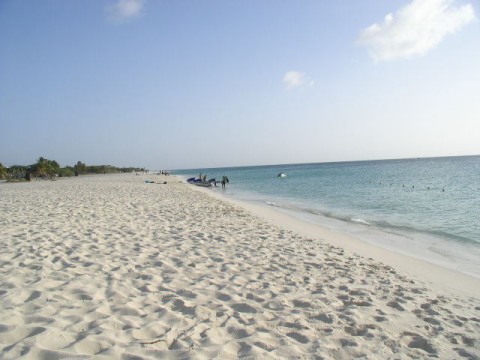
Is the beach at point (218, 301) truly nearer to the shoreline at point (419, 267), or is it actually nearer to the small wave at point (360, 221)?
the shoreline at point (419, 267)

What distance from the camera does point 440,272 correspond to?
7.00 metres

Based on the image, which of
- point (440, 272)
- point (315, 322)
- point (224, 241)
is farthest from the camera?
point (224, 241)

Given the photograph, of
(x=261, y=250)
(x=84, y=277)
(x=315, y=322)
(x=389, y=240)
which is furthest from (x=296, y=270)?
(x=389, y=240)

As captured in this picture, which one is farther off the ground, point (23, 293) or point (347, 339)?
point (23, 293)

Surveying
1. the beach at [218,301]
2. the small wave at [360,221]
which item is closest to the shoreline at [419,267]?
the beach at [218,301]

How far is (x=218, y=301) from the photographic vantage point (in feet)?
14.1

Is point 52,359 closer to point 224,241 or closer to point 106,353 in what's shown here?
point 106,353

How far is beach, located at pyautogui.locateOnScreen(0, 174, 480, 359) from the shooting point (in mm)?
3227

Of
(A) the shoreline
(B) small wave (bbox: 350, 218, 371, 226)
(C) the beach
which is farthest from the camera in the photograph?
(B) small wave (bbox: 350, 218, 371, 226)

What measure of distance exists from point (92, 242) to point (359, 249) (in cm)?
667

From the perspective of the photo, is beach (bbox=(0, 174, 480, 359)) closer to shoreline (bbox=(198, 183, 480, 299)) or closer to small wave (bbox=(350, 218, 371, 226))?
shoreline (bbox=(198, 183, 480, 299))

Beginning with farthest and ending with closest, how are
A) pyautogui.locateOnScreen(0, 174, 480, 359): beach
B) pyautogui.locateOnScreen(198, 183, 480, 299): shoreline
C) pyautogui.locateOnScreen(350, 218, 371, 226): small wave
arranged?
pyautogui.locateOnScreen(350, 218, 371, 226): small wave → pyautogui.locateOnScreen(198, 183, 480, 299): shoreline → pyautogui.locateOnScreen(0, 174, 480, 359): beach

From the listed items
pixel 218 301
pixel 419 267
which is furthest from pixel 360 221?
pixel 218 301

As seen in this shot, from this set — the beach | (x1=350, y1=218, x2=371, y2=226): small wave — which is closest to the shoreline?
the beach
